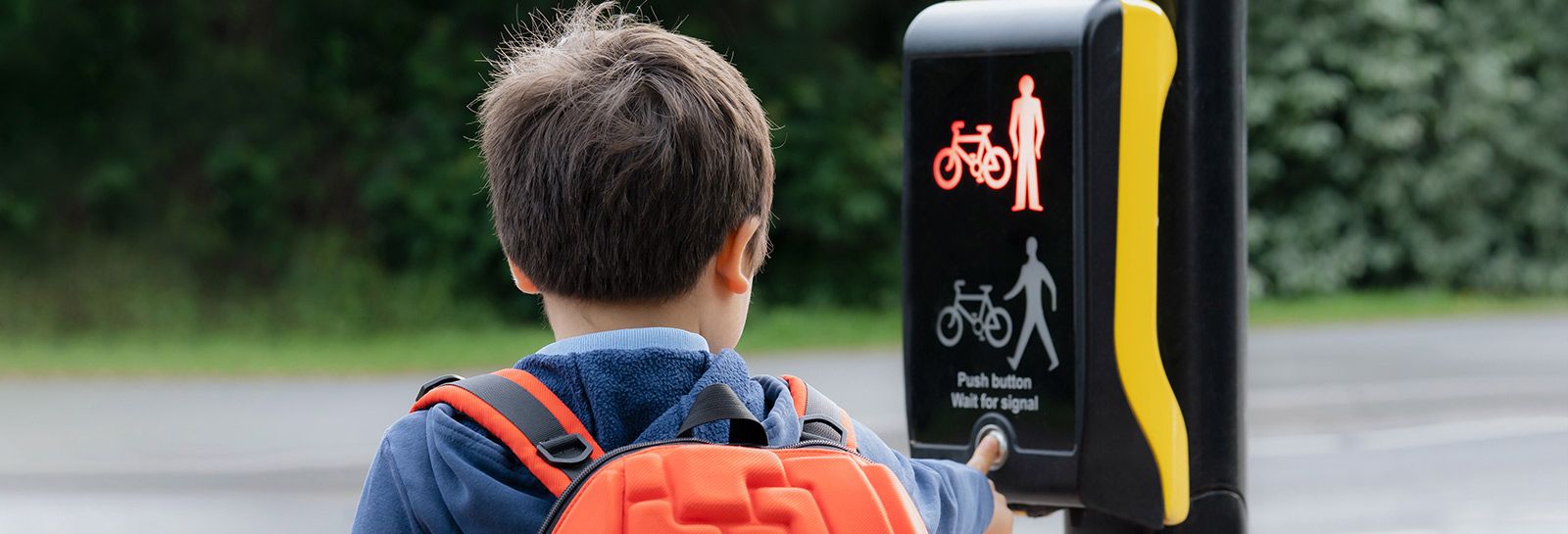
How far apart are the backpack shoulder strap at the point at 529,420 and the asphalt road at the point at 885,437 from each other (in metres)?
5.31

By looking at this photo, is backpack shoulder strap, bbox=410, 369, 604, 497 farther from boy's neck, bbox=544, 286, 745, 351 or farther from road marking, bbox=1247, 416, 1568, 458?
road marking, bbox=1247, 416, 1568, 458

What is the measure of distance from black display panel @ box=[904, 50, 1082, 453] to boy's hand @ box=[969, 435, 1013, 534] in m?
0.03

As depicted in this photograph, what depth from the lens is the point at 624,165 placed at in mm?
1534

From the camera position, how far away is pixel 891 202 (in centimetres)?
1634

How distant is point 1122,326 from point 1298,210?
17.2 m

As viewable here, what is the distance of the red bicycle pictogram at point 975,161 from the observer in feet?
6.48

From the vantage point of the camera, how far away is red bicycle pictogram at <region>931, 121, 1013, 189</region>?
6.48 ft

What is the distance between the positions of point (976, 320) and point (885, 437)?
7210 mm

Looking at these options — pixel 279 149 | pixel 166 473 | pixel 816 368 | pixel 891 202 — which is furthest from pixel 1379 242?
pixel 166 473

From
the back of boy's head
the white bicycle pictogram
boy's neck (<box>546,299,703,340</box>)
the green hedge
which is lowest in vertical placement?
the white bicycle pictogram

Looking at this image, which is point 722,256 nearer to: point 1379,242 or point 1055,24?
point 1055,24

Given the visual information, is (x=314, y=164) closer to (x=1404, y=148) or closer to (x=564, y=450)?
(x=1404, y=148)

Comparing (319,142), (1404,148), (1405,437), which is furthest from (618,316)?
(1404,148)

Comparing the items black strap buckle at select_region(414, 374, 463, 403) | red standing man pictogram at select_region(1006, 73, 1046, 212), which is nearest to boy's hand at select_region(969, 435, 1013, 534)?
red standing man pictogram at select_region(1006, 73, 1046, 212)
